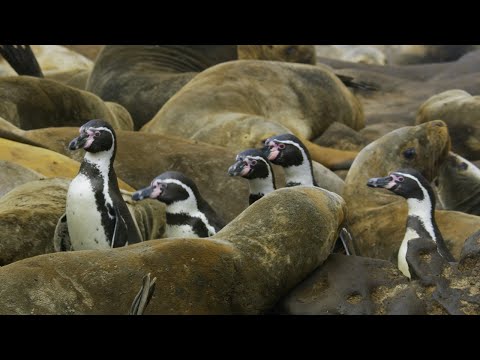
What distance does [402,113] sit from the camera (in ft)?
45.2

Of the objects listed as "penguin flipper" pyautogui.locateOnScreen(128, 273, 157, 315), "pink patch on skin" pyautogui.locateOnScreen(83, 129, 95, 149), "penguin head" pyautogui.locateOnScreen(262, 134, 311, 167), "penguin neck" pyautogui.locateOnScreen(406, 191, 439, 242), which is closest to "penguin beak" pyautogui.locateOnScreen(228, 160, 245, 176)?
"penguin head" pyautogui.locateOnScreen(262, 134, 311, 167)

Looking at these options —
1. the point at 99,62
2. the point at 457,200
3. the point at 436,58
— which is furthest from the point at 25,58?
the point at 436,58

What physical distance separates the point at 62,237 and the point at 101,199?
0.26 metres

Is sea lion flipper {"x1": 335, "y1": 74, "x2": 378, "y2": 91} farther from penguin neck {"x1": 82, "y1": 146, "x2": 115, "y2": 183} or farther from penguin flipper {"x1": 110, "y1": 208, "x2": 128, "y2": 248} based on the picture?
penguin flipper {"x1": 110, "y1": 208, "x2": 128, "y2": 248}

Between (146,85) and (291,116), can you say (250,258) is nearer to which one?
(291,116)

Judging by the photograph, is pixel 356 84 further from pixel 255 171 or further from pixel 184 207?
pixel 184 207

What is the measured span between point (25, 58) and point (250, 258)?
27.6 ft

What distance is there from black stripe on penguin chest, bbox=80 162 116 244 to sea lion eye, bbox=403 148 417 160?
326 cm

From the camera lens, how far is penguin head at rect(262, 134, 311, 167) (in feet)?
23.3

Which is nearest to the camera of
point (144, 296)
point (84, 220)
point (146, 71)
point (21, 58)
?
point (144, 296)

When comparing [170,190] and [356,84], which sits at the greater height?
[170,190]

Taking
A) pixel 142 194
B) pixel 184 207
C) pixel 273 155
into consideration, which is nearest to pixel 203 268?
pixel 142 194

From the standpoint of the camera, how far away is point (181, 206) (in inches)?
239

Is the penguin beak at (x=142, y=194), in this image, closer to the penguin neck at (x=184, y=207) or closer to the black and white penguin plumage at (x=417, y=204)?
the penguin neck at (x=184, y=207)
